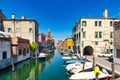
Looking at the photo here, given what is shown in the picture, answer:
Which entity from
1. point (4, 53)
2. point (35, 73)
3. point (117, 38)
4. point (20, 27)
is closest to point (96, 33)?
point (117, 38)

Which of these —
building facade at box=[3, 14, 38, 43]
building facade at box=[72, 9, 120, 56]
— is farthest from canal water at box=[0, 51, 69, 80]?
building facade at box=[3, 14, 38, 43]

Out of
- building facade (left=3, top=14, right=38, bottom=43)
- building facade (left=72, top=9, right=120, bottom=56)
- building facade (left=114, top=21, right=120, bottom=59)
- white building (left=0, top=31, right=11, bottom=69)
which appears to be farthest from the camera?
building facade (left=3, top=14, right=38, bottom=43)

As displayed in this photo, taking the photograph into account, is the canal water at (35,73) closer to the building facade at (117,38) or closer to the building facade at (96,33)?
the building facade at (117,38)

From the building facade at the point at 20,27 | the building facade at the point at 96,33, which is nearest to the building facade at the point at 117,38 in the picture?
the building facade at the point at 96,33

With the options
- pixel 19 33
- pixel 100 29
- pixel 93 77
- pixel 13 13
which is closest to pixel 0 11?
pixel 13 13

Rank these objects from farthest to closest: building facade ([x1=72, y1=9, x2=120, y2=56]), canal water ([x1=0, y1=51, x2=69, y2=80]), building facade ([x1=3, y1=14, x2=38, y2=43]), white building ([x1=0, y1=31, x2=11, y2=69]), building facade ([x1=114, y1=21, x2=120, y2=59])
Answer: building facade ([x1=3, y1=14, x2=38, y2=43]), building facade ([x1=72, y1=9, x2=120, y2=56]), white building ([x1=0, y1=31, x2=11, y2=69]), building facade ([x1=114, y1=21, x2=120, y2=59]), canal water ([x1=0, y1=51, x2=69, y2=80])

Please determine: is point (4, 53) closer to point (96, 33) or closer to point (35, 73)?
point (35, 73)

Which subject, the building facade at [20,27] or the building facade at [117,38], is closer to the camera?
the building facade at [117,38]

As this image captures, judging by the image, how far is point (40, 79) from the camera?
26.4m

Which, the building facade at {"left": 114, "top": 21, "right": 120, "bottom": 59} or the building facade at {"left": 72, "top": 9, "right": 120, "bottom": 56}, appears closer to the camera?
the building facade at {"left": 114, "top": 21, "right": 120, "bottom": 59}

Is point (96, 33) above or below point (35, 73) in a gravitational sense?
above

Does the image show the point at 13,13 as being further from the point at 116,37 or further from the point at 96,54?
the point at 116,37

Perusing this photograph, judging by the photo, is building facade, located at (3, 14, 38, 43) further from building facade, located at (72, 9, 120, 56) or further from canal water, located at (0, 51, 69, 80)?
canal water, located at (0, 51, 69, 80)

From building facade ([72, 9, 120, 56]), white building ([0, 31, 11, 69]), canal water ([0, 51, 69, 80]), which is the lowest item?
canal water ([0, 51, 69, 80])
